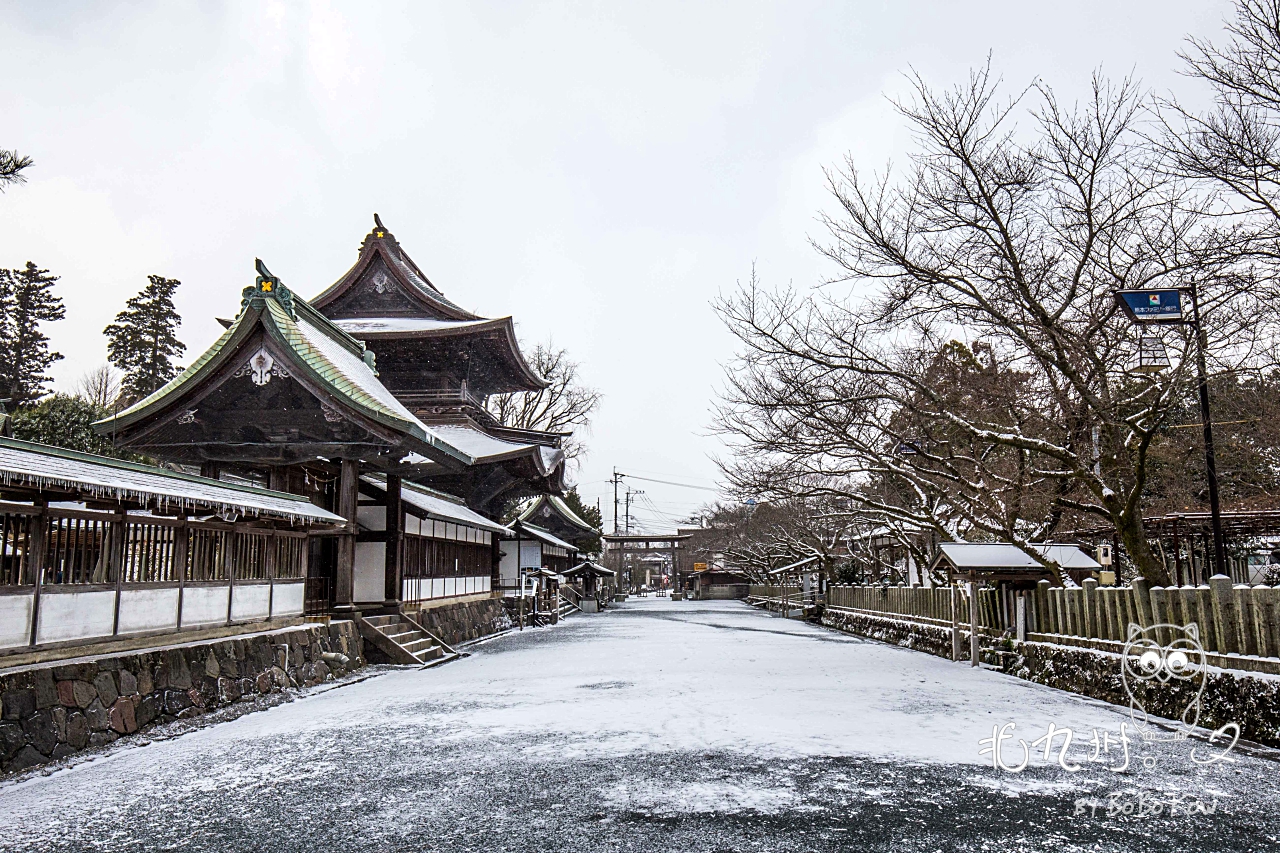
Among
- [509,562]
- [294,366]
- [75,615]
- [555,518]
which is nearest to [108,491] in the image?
[75,615]

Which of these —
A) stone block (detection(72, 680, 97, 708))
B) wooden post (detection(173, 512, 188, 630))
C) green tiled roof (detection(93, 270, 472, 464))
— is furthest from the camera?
green tiled roof (detection(93, 270, 472, 464))

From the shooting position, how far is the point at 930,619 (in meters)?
19.0

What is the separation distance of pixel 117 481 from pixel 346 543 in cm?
744

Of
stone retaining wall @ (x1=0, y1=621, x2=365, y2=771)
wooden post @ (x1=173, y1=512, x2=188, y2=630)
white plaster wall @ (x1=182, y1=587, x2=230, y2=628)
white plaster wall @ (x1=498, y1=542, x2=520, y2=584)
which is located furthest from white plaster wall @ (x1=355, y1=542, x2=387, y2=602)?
white plaster wall @ (x1=498, y1=542, x2=520, y2=584)

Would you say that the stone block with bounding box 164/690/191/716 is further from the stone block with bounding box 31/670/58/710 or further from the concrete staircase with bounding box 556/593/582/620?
the concrete staircase with bounding box 556/593/582/620

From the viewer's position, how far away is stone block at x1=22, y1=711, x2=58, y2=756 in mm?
7059

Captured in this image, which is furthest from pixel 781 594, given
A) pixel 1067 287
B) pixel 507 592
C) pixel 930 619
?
pixel 1067 287

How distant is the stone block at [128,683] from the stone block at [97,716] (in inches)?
13.9

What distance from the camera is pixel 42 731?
23.6ft

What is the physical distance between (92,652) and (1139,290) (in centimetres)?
1285

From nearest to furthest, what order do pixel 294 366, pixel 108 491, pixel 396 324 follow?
pixel 108 491 → pixel 294 366 → pixel 396 324

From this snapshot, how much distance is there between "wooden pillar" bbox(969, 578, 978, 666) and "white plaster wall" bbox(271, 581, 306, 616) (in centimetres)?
1226

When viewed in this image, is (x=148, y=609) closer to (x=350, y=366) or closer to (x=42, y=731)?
(x=42, y=731)

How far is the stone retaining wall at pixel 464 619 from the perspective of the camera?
18828mm
